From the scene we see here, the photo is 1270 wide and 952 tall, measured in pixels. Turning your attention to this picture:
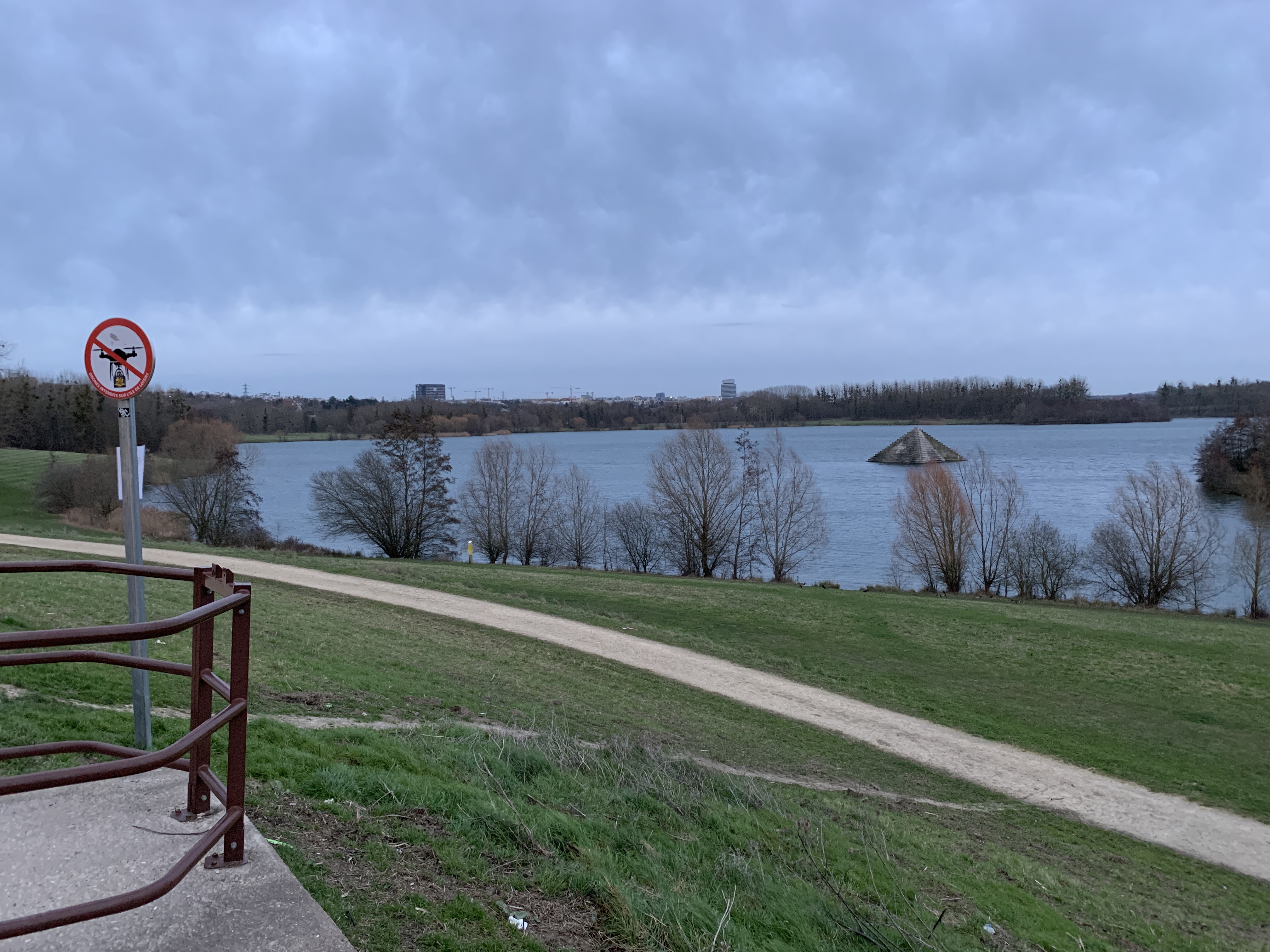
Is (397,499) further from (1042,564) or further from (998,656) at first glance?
(998,656)

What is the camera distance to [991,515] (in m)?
50.4

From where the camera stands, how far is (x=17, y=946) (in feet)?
10.3

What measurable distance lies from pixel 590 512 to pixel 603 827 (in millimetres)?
50039

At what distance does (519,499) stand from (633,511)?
7523mm

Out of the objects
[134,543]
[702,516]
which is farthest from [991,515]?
[134,543]

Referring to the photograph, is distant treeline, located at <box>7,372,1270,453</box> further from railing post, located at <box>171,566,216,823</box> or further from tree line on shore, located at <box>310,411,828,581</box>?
railing post, located at <box>171,566,216,823</box>

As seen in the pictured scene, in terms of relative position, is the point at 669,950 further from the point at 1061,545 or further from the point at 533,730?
the point at 1061,545

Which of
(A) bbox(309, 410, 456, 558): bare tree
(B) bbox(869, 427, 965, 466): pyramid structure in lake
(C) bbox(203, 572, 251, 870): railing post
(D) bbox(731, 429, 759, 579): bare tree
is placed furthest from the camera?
(B) bbox(869, 427, 965, 466): pyramid structure in lake

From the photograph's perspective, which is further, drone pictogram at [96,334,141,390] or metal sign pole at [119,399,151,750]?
drone pictogram at [96,334,141,390]

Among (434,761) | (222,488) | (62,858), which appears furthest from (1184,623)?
A: (222,488)

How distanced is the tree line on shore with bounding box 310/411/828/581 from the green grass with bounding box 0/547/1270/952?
35905 millimetres

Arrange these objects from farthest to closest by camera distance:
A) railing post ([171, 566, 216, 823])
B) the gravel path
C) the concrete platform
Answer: the gravel path, railing post ([171, 566, 216, 823]), the concrete platform

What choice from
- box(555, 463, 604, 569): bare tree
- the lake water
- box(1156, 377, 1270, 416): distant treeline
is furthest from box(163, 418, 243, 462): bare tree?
box(1156, 377, 1270, 416): distant treeline

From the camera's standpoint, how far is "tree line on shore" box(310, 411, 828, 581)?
165ft
